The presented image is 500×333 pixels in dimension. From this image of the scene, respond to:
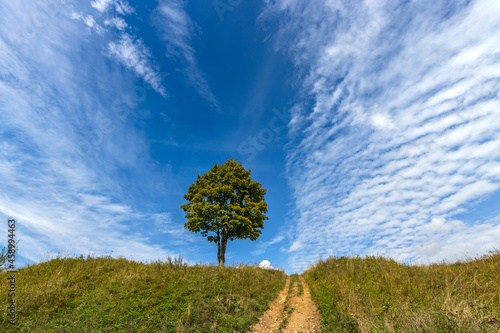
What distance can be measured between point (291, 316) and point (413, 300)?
19.2ft

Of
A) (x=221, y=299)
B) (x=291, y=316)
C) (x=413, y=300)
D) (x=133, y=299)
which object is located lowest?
(x=291, y=316)

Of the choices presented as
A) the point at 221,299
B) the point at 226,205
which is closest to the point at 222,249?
the point at 226,205

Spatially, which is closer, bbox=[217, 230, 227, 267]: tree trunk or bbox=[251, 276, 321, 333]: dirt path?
bbox=[251, 276, 321, 333]: dirt path

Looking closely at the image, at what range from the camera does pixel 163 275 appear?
45.3 ft

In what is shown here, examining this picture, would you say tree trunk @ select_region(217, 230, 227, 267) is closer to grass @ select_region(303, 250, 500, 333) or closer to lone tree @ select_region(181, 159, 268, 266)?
lone tree @ select_region(181, 159, 268, 266)

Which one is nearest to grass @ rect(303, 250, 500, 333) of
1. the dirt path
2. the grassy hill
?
the grassy hill

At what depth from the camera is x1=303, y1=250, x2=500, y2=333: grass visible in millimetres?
6543

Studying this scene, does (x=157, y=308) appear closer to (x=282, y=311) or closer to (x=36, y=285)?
(x=282, y=311)

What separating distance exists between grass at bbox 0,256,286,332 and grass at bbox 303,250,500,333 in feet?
13.2

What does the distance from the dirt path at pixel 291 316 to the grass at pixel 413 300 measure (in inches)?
22.1

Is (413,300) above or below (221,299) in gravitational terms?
below

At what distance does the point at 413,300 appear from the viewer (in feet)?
32.7

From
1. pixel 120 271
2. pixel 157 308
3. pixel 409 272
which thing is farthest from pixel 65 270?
pixel 409 272

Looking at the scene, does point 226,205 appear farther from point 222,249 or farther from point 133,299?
point 133,299
